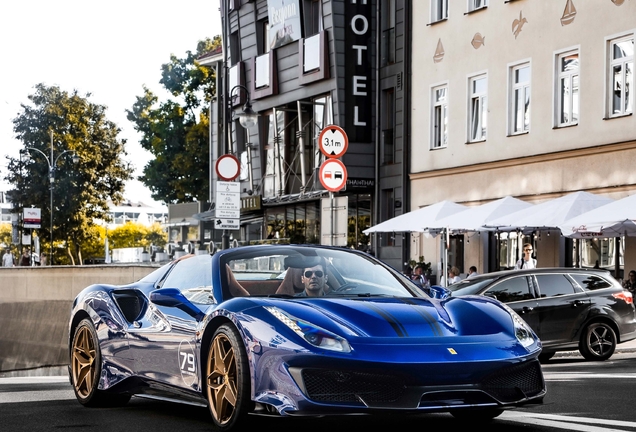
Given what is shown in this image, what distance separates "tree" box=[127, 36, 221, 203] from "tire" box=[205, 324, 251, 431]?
59548 millimetres

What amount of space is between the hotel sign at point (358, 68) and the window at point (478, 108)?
17.5 ft

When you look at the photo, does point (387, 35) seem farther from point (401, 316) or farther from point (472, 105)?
point (401, 316)

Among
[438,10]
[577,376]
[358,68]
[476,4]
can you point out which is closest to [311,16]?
[358,68]

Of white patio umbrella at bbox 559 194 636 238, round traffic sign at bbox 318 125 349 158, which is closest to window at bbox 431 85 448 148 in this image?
white patio umbrella at bbox 559 194 636 238

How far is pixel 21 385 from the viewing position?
43.5 ft

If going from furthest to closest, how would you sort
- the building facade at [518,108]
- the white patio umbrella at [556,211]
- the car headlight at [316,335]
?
the building facade at [518,108] < the white patio umbrella at [556,211] < the car headlight at [316,335]

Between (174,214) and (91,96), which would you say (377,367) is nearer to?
(174,214)

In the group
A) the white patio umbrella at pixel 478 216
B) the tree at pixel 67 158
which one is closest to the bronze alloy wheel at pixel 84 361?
the white patio umbrella at pixel 478 216

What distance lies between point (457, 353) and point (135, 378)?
10.3ft

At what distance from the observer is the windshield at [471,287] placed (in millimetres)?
17953

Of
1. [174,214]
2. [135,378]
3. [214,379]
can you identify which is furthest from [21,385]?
[174,214]

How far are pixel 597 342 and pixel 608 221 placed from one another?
11.5 ft

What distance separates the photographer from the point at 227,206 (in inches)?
885

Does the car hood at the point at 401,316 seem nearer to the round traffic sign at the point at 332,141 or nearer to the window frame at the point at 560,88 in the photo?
the round traffic sign at the point at 332,141
